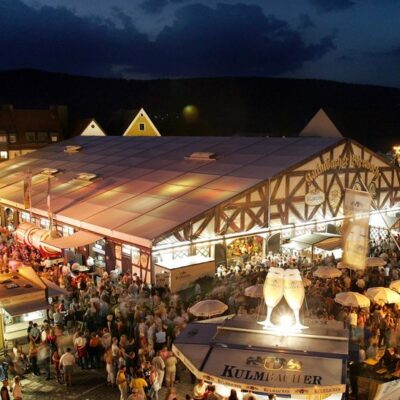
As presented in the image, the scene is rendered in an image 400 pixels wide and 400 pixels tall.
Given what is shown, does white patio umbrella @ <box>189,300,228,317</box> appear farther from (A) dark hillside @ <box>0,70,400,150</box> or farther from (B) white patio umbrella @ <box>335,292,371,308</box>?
(A) dark hillside @ <box>0,70,400,150</box>

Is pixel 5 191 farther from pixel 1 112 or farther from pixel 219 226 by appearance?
pixel 1 112

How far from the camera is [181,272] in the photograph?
17312 mm

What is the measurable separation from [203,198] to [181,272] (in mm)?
3398

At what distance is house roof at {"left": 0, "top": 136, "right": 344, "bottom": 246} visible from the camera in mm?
19141

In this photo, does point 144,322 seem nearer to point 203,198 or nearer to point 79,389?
point 79,389

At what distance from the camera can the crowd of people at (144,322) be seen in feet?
36.7

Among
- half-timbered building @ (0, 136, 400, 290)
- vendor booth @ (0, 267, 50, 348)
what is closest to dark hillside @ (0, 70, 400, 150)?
half-timbered building @ (0, 136, 400, 290)

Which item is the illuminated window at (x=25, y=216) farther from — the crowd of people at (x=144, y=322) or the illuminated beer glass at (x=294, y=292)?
the illuminated beer glass at (x=294, y=292)

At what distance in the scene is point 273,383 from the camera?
26.7ft

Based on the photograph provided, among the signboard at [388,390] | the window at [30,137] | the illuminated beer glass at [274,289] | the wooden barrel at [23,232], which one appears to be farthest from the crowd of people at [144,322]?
the window at [30,137]

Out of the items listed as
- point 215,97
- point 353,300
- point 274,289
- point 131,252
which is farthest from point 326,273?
point 215,97

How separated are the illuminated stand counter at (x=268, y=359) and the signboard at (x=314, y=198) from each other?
12.5 metres

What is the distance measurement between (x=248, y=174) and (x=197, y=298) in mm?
6756

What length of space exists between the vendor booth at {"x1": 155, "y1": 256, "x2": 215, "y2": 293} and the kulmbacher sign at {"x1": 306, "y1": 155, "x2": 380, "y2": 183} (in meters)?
6.63
